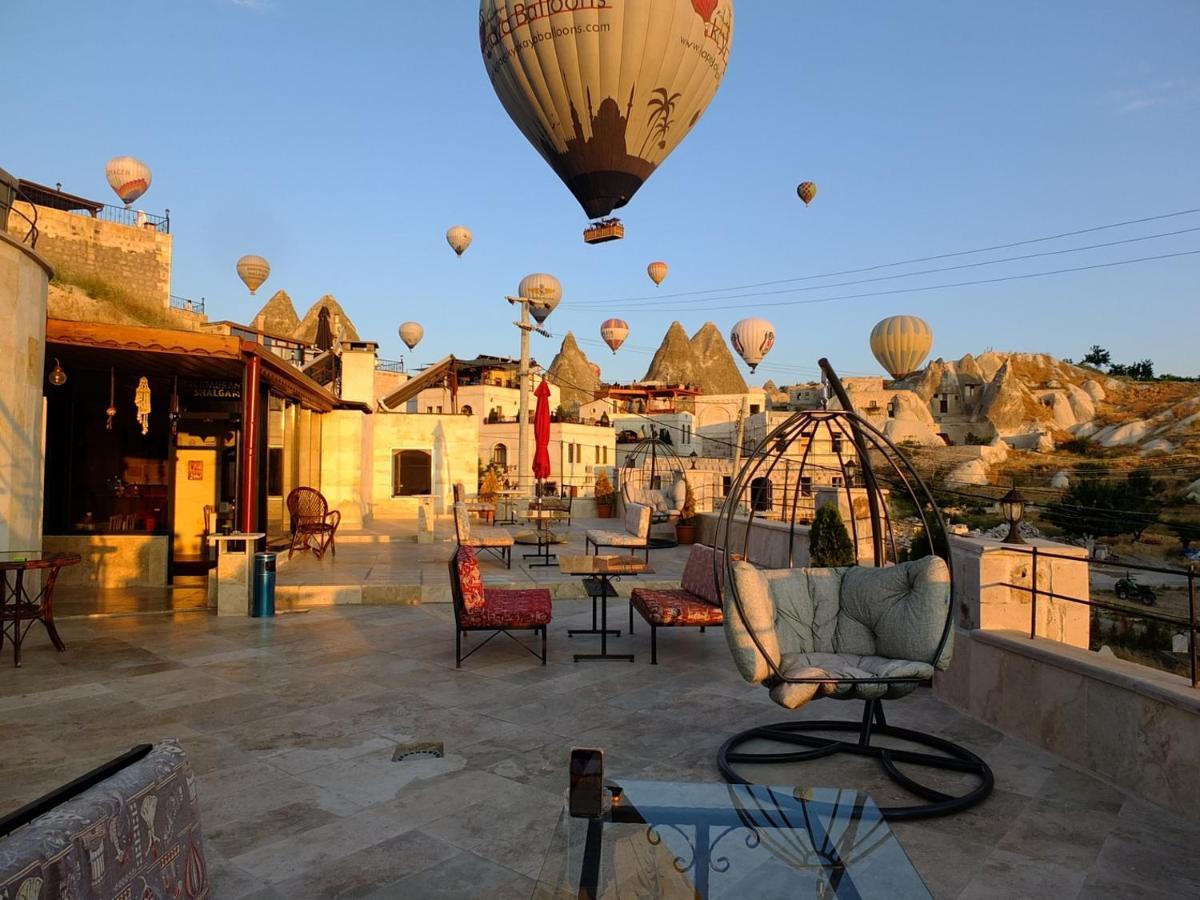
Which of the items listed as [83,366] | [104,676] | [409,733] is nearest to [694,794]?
[409,733]

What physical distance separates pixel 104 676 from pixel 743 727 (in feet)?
15.5

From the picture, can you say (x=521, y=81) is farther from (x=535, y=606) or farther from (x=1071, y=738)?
(x=1071, y=738)

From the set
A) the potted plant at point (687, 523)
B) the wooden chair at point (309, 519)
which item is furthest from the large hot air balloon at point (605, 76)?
the wooden chair at point (309, 519)

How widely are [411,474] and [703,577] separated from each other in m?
14.3

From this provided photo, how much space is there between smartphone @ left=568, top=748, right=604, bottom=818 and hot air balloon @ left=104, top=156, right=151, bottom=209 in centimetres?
4703

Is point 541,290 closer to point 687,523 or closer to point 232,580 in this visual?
point 687,523

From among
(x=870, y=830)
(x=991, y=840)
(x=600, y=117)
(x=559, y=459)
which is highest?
(x=600, y=117)

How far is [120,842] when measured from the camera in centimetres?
180

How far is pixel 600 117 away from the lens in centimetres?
1119

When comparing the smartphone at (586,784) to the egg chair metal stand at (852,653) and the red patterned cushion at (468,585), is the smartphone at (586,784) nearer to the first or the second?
the egg chair metal stand at (852,653)

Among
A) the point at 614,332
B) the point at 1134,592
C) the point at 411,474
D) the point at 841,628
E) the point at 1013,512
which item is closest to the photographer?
the point at 841,628

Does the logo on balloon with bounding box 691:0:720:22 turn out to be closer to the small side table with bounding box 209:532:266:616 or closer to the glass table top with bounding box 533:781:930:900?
the small side table with bounding box 209:532:266:616

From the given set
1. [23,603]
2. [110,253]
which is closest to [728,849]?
[23,603]

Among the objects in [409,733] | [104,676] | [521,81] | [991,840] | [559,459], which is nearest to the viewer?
[991,840]
